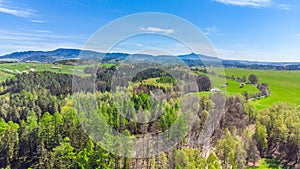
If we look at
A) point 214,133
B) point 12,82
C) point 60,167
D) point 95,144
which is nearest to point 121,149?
point 95,144

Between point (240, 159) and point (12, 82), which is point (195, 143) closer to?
point (240, 159)

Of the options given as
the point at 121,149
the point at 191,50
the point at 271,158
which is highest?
the point at 191,50

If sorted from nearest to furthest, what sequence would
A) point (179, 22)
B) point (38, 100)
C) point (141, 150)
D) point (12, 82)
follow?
point (179, 22) < point (141, 150) < point (38, 100) < point (12, 82)

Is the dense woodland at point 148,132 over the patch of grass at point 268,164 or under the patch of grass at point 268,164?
over

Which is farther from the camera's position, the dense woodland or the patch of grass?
the patch of grass

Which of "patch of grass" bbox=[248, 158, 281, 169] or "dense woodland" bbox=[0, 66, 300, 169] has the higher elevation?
"dense woodland" bbox=[0, 66, 300, 169]

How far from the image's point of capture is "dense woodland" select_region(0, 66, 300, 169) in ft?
73.3

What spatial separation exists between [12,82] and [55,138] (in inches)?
1928

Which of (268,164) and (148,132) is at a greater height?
(148,132)

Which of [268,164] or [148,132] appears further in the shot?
[148,132]

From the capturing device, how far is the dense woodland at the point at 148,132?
22.3 m

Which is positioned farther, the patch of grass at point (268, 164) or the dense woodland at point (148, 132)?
the patch of grass at point (268, 164)

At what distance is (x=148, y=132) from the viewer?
31.0 m

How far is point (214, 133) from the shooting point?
3147cm
